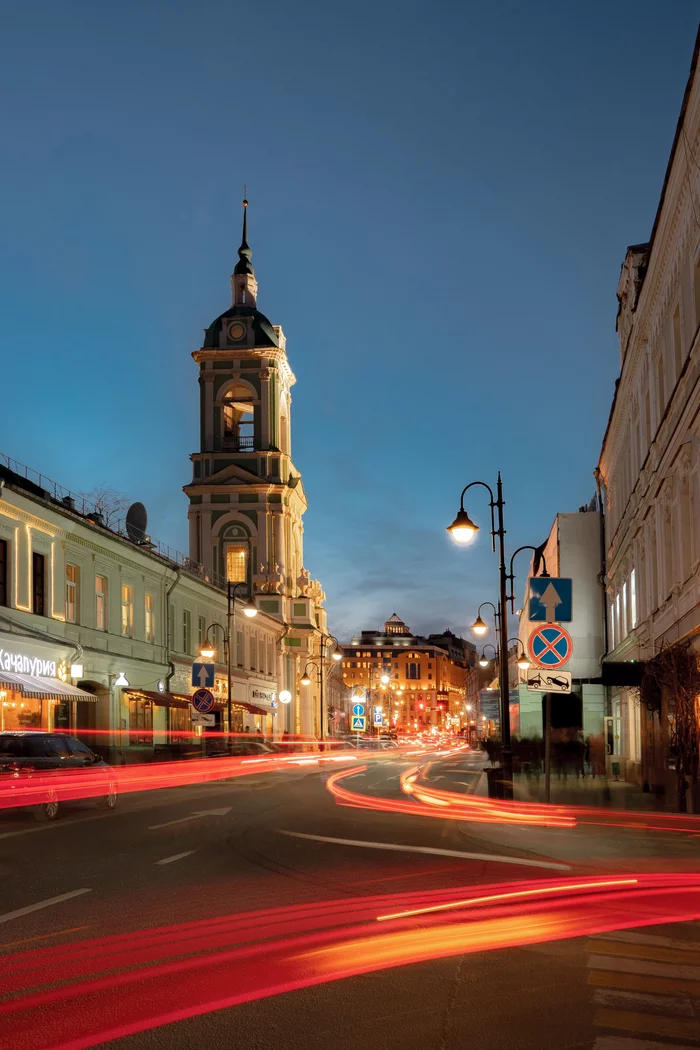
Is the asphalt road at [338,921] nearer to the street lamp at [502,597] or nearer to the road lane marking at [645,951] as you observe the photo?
the road lane marking at [645,951]

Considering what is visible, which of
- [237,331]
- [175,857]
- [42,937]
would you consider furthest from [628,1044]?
[237,331]

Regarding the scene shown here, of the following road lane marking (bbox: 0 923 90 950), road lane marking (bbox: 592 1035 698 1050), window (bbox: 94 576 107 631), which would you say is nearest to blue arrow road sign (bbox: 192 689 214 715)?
window (bbox: 94 576 107 631)

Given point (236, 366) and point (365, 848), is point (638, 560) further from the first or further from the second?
point (236, 366)

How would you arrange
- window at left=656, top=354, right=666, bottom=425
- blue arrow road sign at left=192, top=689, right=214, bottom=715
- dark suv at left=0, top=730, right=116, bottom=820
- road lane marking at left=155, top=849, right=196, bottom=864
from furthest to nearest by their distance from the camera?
1. blue arrow road sign at left=192, top=689, right=214, bottom=715
2. window at left=656, top=354, right=666, bottom=425
3. dark suv at left=0, top=730, right=116, bottom=820
4. road lane marking at left=155, top=849, right=196, bottom=864

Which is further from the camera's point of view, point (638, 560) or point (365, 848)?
point (638, 560)

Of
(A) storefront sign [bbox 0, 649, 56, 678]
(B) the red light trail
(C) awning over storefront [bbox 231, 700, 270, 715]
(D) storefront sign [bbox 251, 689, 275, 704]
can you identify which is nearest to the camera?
(B) the red light trail

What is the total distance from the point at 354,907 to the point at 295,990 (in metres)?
3.08

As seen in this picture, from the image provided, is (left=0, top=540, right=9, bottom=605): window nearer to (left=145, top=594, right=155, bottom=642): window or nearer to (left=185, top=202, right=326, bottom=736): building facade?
(left=145, top=594, right=155, bottom=642): window

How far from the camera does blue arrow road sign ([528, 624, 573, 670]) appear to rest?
1794 centimetres

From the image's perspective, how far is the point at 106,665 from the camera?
42062 millimetres

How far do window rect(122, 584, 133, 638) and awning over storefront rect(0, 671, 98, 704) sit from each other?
726cm

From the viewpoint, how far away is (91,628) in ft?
135

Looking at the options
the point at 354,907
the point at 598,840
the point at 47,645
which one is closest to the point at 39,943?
the point at 354,907

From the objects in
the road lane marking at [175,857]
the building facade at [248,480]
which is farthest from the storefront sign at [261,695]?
the road lane marking at [175,857]
